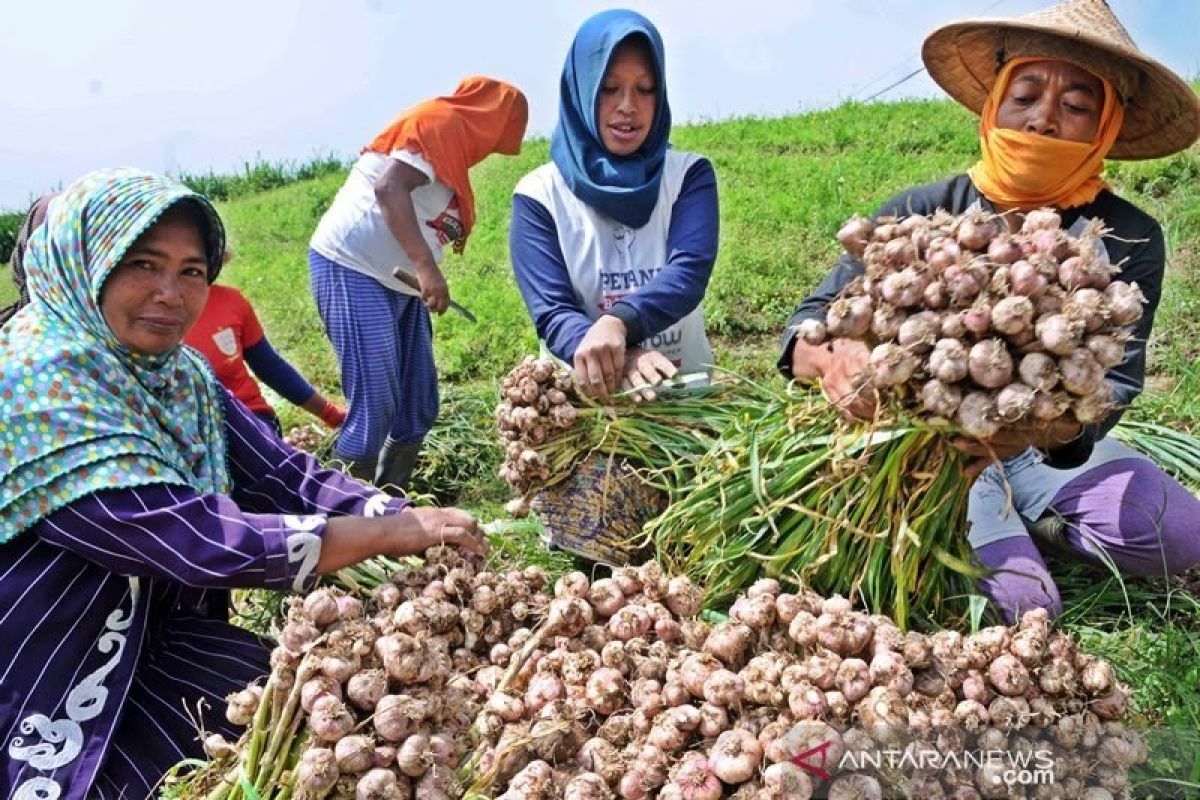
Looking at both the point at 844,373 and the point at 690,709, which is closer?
the point at 690,709

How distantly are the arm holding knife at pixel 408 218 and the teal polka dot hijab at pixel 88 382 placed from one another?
1428 millimetres

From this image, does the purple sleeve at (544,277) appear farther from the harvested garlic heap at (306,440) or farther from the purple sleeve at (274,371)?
the harvested garlic heap at (306,440)

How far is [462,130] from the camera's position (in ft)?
11.6

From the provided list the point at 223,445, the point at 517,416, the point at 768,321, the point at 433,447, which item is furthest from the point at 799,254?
the point at 223,445

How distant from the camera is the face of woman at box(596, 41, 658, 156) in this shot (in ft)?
8.85

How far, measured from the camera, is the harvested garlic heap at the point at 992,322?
141 cm

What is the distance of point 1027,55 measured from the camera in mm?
2238

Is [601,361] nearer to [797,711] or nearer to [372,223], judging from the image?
[797,711]

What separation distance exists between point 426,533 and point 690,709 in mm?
743

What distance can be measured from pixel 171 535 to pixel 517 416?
0.94 metres

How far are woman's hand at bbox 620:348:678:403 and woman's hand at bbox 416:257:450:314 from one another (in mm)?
1240

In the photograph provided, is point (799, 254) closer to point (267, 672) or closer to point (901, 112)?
point (901, 112)

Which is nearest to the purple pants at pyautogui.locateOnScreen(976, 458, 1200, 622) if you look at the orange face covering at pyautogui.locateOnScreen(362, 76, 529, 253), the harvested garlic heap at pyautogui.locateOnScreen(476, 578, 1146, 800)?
the harvested garlic heap at pyautogui.locateOnScreen(476, 578, 1146, 800)

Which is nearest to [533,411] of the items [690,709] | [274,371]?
[690,709]
